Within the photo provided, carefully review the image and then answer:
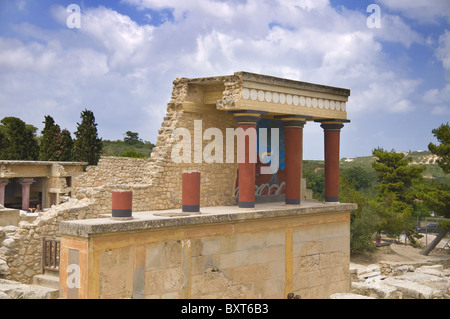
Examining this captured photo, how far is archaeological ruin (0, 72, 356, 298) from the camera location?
8.36 meters

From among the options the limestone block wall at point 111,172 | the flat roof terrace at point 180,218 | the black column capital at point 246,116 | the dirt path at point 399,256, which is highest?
the black column capital at point 246,116

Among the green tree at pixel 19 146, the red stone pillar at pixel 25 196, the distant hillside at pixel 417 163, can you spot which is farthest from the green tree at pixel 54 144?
the distant hillside at pixel 417 163

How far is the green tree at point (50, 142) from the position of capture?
102 ft

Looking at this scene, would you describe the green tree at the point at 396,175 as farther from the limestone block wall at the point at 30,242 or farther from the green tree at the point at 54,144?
the limestone block wall at the point at 30,242

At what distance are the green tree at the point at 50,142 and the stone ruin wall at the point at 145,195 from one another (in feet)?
64.1

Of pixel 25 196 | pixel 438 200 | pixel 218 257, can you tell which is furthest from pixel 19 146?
pixel 218 257

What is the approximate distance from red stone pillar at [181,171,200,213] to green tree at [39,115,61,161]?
75.8 feet

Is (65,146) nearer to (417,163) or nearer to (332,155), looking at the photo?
(332,155)

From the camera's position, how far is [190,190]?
9914 mm

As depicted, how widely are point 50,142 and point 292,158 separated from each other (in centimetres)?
2240

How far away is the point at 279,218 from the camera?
1134cm

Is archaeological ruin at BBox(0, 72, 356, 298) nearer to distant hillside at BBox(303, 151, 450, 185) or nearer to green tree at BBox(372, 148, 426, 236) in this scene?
green tree at BBox(372, 148, 426, 236)
